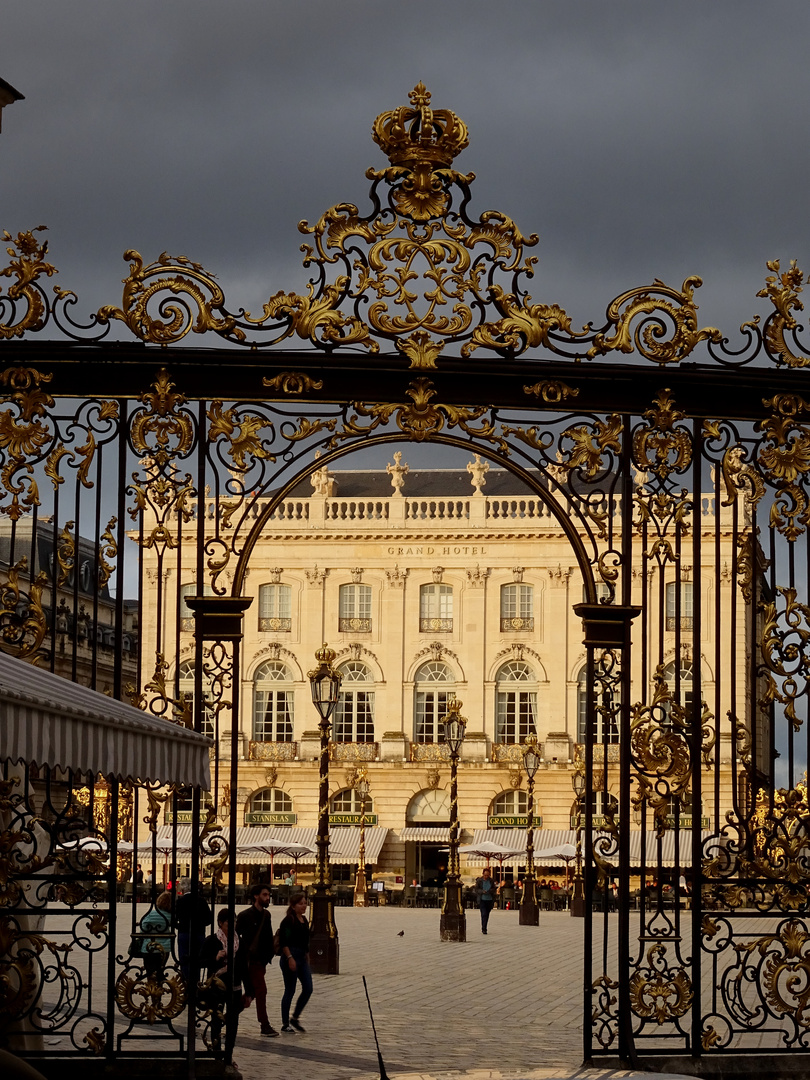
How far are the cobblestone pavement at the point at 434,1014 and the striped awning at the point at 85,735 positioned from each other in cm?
157

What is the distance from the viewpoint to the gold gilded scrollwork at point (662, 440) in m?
8.84

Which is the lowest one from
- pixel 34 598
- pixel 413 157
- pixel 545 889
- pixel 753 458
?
pixel 545 889

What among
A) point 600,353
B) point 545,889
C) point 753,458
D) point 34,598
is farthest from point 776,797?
point 545,889

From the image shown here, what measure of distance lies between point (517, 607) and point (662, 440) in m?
39.5

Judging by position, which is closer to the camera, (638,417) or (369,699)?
(638,417)

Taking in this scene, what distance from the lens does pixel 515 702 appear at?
157ft

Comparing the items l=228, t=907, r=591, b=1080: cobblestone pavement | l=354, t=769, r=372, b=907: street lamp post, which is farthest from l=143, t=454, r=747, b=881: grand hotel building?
l=228, t=907, r=591, b=1080: cobblestone pavement

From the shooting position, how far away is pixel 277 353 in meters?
8.59

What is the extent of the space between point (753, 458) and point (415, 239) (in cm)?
232

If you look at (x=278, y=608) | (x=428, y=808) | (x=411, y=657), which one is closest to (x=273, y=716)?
(x=278, y=608)

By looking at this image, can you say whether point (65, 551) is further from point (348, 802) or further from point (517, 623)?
point (517, 623)

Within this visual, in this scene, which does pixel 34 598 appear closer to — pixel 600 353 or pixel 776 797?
pixel 600 353

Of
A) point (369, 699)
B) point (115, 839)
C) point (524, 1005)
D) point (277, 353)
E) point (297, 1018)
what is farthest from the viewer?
point (369, 699)

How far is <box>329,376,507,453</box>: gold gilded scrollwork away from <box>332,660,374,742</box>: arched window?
130ft
